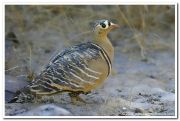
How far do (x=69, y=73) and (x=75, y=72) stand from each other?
1.8 inches

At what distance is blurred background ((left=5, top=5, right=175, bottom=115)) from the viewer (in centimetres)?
598

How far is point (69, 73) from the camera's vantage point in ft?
13.6

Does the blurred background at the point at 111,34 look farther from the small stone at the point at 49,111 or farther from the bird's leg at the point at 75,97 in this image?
the small stone at the point at 49,111

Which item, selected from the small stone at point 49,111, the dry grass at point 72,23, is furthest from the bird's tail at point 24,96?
the dry grass at point 72,23

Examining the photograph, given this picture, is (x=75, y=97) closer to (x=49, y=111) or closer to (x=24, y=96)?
(x=49, y=111)

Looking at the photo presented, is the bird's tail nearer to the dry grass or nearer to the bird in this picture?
the bird

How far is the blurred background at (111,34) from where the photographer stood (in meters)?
5.98

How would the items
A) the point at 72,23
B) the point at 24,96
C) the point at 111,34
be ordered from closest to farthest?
1. the point at 24,96
2. the point at 72,23
3. the point at 111,34

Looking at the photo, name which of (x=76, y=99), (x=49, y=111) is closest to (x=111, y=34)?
(x=76, y=99)

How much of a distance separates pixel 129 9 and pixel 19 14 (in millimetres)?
1308

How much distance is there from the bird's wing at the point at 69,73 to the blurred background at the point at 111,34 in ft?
4.71

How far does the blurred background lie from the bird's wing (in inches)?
56.5

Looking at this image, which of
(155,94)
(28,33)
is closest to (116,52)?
(28,33)

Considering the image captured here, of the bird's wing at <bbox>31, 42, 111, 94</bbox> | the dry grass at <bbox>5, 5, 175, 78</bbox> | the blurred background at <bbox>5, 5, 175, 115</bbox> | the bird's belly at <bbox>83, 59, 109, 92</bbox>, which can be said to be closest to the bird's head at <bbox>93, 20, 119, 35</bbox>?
the bird's wing at <bbox>31, 42, 111, 94</bbox>
